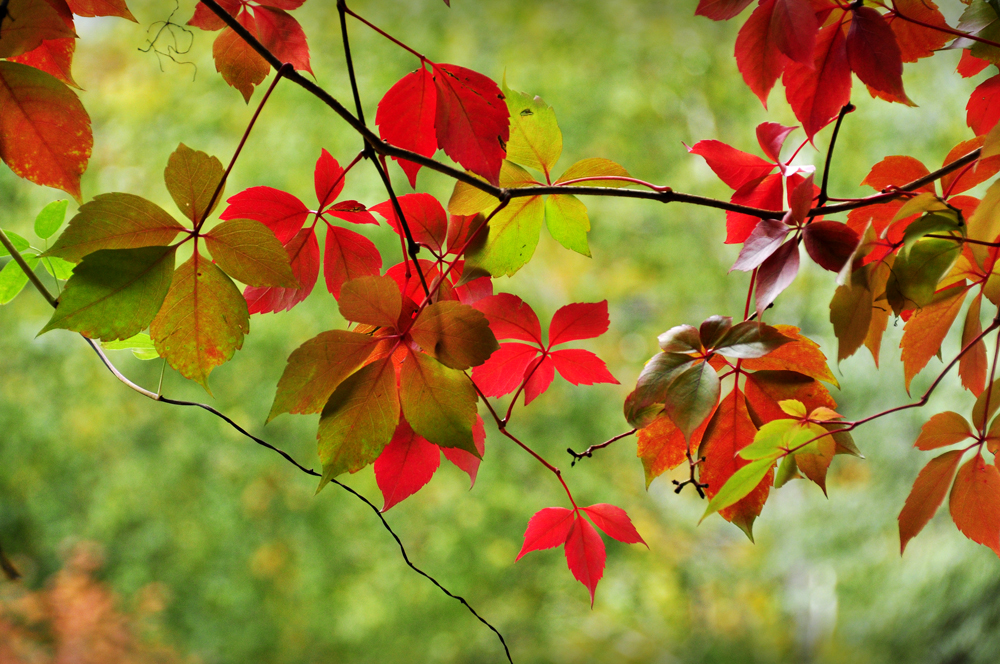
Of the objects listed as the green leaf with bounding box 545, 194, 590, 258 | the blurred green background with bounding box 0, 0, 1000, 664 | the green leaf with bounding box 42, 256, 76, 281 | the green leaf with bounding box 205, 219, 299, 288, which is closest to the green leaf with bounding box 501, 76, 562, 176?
the green leaf with bounding box 545, 194, 590, 258

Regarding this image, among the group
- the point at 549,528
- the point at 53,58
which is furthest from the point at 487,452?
the point at 53,58

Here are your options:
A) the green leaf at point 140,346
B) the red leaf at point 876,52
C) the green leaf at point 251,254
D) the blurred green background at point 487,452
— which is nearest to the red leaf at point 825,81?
the red leaf at point 876,52

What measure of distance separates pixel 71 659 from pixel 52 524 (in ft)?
1.84

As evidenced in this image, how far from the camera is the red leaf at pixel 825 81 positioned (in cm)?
28

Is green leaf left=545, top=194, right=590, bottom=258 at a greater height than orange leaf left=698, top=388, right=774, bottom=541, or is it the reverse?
green leaf left=545, top=194, right=590, bottom=258

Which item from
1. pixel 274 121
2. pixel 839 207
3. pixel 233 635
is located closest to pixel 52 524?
pixel 233 635

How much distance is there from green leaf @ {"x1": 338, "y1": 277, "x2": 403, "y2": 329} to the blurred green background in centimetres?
223

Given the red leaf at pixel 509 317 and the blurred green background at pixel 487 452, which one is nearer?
the red leaf at pixel 509 317

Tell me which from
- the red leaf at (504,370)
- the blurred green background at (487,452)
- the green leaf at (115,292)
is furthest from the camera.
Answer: the blurred green background at (487,452)

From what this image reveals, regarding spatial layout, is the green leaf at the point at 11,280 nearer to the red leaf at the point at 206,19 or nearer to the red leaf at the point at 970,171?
the red leaf at the point at 206,19

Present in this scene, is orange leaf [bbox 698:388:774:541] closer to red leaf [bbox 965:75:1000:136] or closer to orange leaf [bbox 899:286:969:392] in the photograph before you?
orange leaf [bbox 899:286:969:392]

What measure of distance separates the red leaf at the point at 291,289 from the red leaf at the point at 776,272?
189 millimetres

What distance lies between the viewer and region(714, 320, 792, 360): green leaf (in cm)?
23

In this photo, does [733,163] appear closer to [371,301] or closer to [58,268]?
[371,301]
